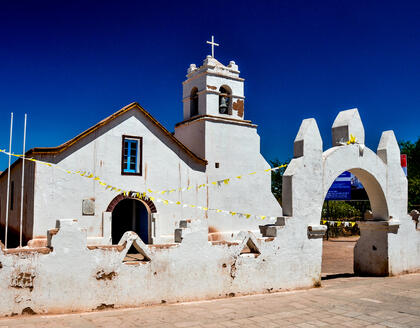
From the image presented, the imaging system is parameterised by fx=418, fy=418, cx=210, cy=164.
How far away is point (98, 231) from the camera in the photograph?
1474cm

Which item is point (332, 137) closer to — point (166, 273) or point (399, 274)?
point (399, 274)

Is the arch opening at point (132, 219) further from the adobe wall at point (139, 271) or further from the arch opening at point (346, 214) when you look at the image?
the adobe wall at point (139, 271)

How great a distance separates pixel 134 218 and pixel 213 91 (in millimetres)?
6320

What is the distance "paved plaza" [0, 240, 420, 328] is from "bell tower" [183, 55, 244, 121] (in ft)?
33.6

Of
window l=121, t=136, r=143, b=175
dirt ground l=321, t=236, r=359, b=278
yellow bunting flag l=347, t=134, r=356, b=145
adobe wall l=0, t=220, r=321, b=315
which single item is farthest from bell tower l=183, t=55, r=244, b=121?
adobe wall l=0, t=220, r=321, b=315

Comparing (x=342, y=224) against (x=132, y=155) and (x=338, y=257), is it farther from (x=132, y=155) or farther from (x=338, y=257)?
(x=132, y=155)

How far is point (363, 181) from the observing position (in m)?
11.6

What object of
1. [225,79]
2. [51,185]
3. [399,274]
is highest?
[225,79]

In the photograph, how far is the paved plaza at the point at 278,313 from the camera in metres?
6.08

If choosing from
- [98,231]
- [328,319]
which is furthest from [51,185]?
[328,319]

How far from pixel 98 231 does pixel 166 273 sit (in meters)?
8.06

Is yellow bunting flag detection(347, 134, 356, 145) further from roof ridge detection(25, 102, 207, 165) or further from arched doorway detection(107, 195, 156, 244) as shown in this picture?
arched doorway detection(107, 195, 156, 244)

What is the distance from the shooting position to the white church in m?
14.2

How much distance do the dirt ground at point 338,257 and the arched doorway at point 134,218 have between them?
21.6 ft
